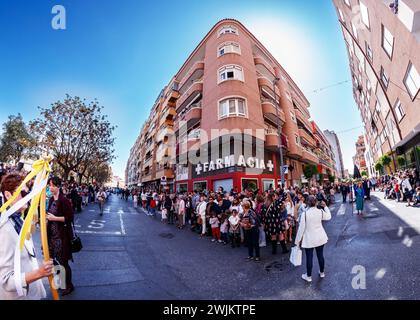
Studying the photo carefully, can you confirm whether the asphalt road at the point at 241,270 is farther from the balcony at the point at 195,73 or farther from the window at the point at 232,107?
the balcony at the point at 195,73

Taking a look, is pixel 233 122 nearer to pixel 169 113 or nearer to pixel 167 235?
pixel 167 235

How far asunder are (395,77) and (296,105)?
18483mm

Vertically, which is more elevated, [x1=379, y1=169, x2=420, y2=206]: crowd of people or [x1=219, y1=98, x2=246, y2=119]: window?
[x1=219, y1=98, x2=246, y2=119]: window

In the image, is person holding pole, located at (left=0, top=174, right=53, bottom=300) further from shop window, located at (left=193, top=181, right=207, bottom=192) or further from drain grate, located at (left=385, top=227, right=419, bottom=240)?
shop window, located at (left=193, top=181, right=207, bottom=192)

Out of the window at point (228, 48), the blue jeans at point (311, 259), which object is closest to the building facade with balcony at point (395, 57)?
the window at point (228, 48)

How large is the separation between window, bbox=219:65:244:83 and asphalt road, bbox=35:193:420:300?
51.6 feet

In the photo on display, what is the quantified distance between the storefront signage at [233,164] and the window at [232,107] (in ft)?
12.0

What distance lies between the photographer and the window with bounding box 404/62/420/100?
39.0 feet

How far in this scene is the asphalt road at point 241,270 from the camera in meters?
4.00

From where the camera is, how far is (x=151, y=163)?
40344 mm

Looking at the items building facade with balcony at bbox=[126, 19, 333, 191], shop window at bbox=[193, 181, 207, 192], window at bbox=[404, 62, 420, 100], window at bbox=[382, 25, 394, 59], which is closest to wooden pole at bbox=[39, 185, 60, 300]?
building facade with balcony at bbox=[126, 19, 333, 191]

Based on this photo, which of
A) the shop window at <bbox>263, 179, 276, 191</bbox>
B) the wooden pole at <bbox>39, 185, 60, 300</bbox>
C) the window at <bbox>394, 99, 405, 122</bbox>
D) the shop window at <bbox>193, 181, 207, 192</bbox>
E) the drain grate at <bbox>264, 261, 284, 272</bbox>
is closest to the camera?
the wooden pole at <bbox>39, 185, 60, 300</bbox>

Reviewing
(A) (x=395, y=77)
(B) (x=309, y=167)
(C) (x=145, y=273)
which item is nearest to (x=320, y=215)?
(C) (x=145, y=273)
